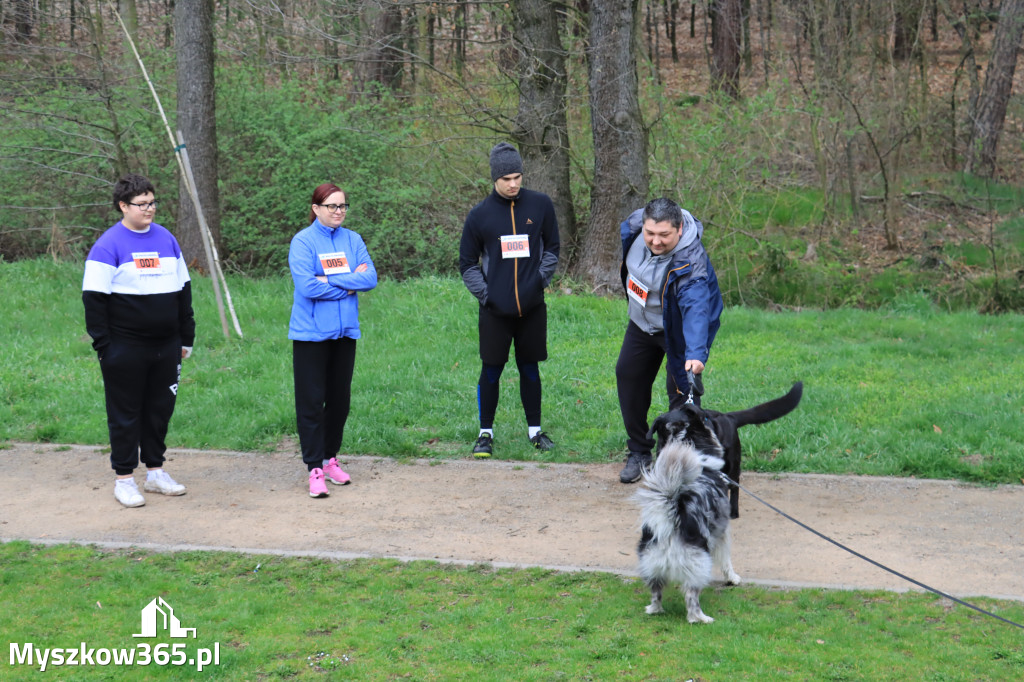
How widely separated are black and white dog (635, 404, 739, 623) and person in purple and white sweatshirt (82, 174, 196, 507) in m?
3.40

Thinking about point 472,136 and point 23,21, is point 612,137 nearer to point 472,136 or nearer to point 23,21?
point 472,136

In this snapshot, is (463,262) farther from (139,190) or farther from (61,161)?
(61,161)

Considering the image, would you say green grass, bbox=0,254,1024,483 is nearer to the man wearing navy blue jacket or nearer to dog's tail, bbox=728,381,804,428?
the man wearing navy blue jacket

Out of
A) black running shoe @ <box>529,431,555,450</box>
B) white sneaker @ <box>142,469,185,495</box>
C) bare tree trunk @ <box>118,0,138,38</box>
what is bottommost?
white sneaker @ <box>142,469,185,495</box>

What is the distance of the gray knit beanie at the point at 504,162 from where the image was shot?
6773mm

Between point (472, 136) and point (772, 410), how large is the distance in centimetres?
953

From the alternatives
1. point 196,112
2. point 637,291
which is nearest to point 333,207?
point 637,291

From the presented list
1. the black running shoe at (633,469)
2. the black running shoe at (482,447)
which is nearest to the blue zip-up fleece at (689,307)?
the black running shoe at (633,469)

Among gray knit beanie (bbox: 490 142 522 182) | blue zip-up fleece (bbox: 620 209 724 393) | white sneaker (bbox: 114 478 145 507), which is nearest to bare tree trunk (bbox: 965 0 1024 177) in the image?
gray knit beanie (bbox: 490 142 522 182)

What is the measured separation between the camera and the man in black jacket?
6.86 m

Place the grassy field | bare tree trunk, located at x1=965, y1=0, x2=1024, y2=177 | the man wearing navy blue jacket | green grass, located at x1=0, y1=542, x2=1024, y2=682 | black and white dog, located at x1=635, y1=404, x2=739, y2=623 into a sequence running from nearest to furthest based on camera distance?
1. green grass, located at x1=0, y1=542, x2=1024, y2=682
2. the grassy field
3. black and white dog, located at x1=635, y1=404, x2=739, y2=623
4. the man wearing navy blue jacket
5. bare tree trunk, located at x1=965, y1=0, x2=1024, y2=177

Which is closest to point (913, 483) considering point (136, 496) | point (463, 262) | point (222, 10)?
point (463, 262)

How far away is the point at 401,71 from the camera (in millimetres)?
15656

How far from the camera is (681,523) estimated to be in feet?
14.0
